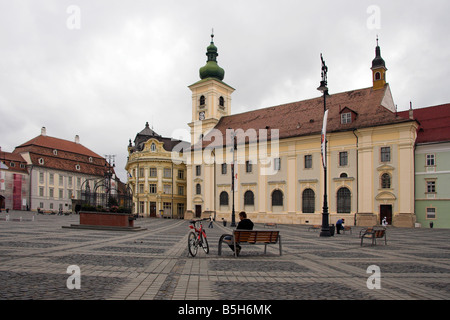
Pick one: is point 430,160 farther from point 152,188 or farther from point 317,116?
point 152,188

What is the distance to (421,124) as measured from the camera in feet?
143

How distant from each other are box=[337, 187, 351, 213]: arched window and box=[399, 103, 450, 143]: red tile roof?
8.92 metres

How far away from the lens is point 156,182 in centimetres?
→ 6681

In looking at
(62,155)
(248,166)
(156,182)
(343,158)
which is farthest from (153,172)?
(343,158)

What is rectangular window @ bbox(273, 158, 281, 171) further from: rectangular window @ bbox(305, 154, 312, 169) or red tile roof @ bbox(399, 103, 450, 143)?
red tile roof @ bbox(399, 103, 450, 143)

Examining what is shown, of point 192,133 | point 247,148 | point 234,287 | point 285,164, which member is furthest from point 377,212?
point 234,287

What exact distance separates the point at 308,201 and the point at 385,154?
10.1 m

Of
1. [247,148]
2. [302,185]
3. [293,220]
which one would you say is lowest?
[293,220]

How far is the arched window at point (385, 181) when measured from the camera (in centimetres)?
4056
